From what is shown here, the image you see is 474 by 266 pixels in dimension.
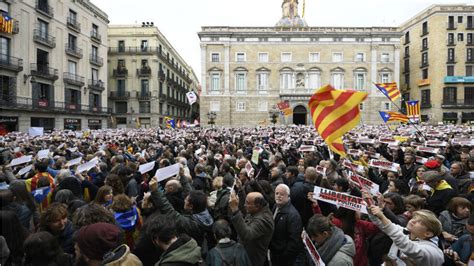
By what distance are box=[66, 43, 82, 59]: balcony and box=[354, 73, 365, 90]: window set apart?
38.2m

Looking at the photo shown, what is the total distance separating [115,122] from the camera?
45375 millimetres

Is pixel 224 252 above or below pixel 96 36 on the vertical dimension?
below

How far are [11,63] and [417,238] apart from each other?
3316cm

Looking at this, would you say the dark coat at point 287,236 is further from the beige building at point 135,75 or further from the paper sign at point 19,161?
the beige building at point 135,75

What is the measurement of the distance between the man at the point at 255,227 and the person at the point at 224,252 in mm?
237

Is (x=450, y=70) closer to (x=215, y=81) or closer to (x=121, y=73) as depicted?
(x=215, y=81)

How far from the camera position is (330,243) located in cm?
307

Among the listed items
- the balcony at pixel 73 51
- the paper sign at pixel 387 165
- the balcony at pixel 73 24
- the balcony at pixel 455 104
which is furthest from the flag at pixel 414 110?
the balcony at pixel 455 104

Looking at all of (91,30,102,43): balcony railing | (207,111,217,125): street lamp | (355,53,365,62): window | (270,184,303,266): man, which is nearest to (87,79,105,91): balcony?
Answer: (91,30,102,43): balcony railing

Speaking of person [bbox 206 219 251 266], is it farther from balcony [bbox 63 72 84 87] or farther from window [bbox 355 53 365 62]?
window [bbox 355 53 365 62]

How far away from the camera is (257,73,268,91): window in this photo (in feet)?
155

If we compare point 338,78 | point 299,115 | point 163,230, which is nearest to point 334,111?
point 163,230

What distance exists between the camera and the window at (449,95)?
48.0 meters

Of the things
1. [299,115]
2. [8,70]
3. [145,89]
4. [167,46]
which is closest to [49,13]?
[8,70]
